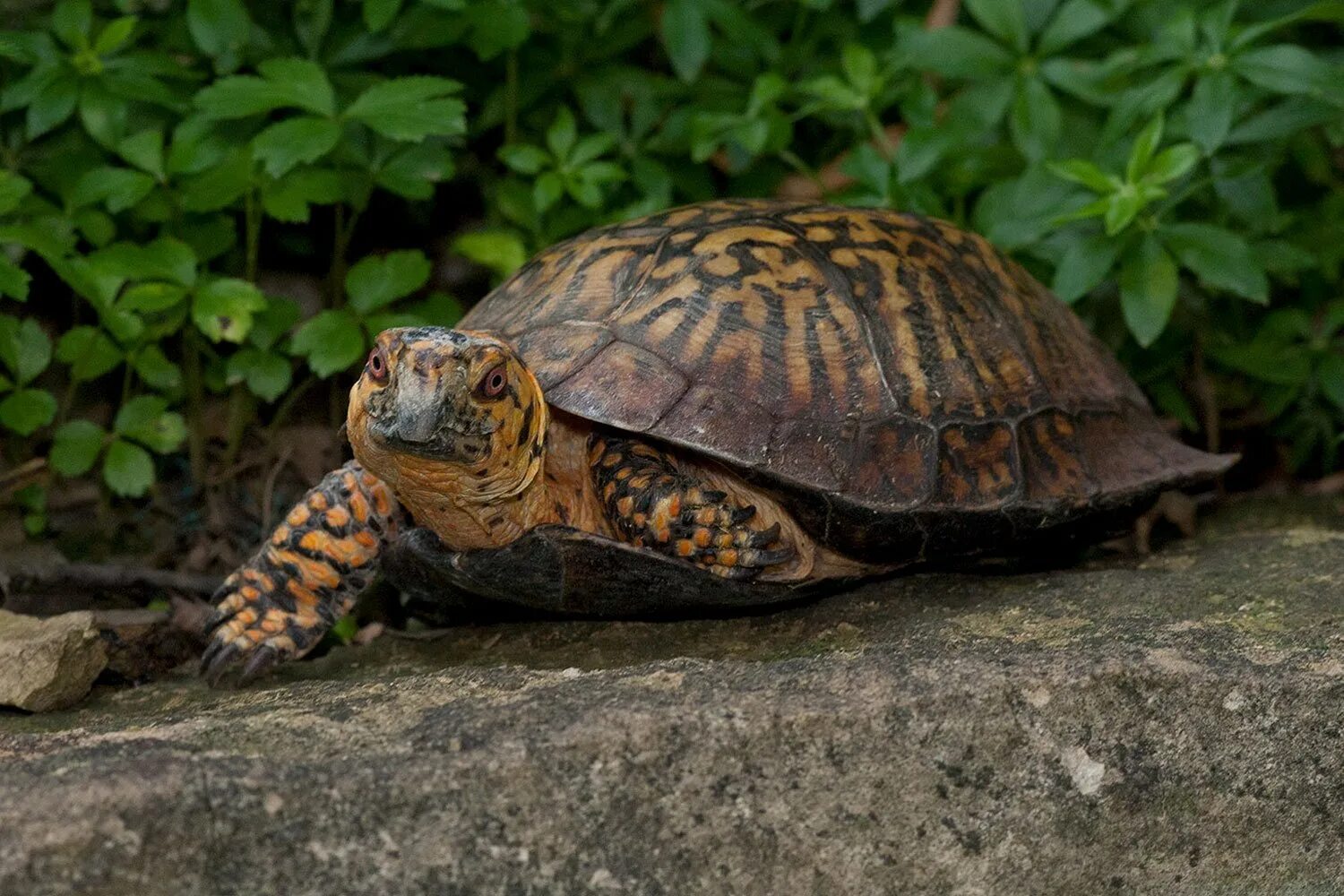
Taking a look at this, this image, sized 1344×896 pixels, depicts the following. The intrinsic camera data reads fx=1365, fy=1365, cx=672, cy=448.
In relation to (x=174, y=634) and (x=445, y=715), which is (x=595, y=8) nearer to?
(x=174, y=634)

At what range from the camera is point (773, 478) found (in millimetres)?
2684

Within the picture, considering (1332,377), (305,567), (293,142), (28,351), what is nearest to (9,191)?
(28,351)

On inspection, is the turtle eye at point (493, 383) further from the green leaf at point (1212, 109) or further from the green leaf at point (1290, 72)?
the green leaf at point (1290, 72)

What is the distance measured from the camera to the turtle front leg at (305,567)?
2807 millimetres

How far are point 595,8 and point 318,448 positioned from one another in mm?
1693

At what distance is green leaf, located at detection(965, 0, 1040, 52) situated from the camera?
402 centimetres

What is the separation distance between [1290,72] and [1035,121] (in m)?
0.69

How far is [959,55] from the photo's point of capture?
4035mm

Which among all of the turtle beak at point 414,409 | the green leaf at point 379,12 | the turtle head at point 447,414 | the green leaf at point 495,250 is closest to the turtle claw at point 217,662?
the turtle head at point 447,414

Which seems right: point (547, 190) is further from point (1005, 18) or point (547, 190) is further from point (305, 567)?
point (305, 567)

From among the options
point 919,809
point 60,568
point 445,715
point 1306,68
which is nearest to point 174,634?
point 60,568

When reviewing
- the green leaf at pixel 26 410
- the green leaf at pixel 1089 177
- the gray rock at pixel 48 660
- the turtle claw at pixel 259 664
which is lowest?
the turtle claw at pixel 259 664

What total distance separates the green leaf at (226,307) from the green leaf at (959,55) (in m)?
2.04

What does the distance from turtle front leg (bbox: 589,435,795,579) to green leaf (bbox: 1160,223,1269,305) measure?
1570mm
